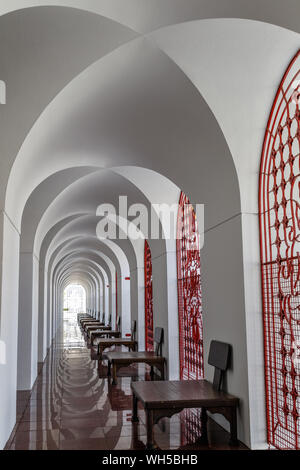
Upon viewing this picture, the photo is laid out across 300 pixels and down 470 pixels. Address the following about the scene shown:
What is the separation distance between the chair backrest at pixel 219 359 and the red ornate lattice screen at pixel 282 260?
2.16 feet

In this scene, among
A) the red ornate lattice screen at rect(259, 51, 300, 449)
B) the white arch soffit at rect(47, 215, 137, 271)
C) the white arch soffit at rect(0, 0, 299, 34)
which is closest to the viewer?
the white arch soffit at rect(0, 0, 299, 34)

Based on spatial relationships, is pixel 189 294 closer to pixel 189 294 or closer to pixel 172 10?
pixel 189 294

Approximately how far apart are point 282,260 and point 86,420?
3645 mm

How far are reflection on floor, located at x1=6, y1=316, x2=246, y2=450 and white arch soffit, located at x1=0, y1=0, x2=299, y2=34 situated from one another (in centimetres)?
439

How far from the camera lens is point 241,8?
13.2 ft

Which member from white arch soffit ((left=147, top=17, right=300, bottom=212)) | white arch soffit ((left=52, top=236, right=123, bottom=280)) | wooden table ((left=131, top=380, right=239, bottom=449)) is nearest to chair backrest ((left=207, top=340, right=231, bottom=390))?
wooden table ((left=131, top=380, right=239, bottom=449))

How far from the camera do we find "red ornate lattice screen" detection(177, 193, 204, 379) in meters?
8.41

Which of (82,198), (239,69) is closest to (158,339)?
(82,198)

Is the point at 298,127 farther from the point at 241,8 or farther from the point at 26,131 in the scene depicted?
the point at 26,131

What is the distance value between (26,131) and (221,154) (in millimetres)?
2287

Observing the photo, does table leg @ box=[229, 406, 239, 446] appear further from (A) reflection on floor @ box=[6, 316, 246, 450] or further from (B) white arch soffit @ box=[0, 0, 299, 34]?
(B) white arch soffit @ box=[0, 0, 299, 34]

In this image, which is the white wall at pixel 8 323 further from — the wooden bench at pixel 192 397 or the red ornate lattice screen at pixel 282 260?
the red ornate lattice screen at pixel 282 260

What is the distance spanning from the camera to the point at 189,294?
895 centimetres
